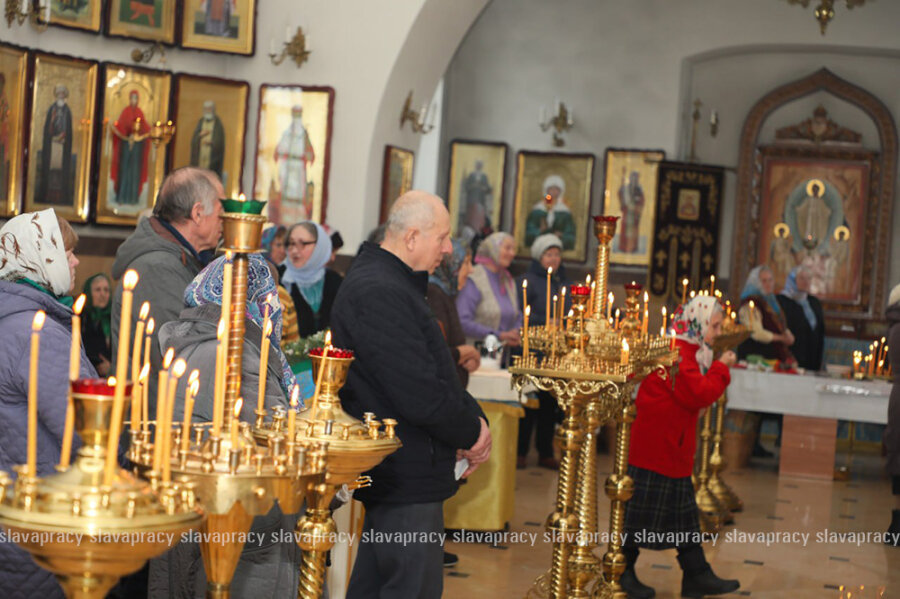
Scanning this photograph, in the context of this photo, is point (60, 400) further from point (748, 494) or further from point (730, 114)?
point (730, 114)

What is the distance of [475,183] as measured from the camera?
14.0 m

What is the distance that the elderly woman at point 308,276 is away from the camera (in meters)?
6.66

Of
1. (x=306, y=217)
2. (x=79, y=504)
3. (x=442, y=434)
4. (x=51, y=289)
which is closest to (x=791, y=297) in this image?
(x=306, y=217)

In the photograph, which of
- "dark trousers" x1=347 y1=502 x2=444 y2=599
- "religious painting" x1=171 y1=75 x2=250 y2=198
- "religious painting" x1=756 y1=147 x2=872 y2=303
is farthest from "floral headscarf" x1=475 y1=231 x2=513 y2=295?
"religious painting" x1=756 y1=147 x2=872 y2=303

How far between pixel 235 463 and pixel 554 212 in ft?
39.2

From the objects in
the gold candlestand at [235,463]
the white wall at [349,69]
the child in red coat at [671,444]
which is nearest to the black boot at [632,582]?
the child in red coat at [671,444]

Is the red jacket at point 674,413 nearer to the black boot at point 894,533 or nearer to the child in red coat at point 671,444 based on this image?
the child in red coat at point 671,444

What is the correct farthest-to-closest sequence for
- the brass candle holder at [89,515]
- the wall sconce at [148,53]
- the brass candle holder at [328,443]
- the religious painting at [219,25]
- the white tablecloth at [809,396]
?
the white tablecloth at [809,396] → the religious painting at [219,25] → the wall sconce at [148,53] → the brass candle holder at [328,443] → the brass candle holder at [89,515]

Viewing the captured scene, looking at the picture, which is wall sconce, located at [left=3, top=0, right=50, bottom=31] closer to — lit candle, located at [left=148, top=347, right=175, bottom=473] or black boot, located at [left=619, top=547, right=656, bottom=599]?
black boot, located at [left=619, top=547, right=656, bottom=599]

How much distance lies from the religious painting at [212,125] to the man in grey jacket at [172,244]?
4920mm

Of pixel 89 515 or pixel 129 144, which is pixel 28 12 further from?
pixel 89 515

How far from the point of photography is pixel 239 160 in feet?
29.8

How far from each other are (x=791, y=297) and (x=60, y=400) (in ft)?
32.3

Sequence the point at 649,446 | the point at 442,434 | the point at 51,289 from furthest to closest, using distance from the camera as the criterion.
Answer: the point at 649,446 < the point at 442,434 < the point at 51,289
